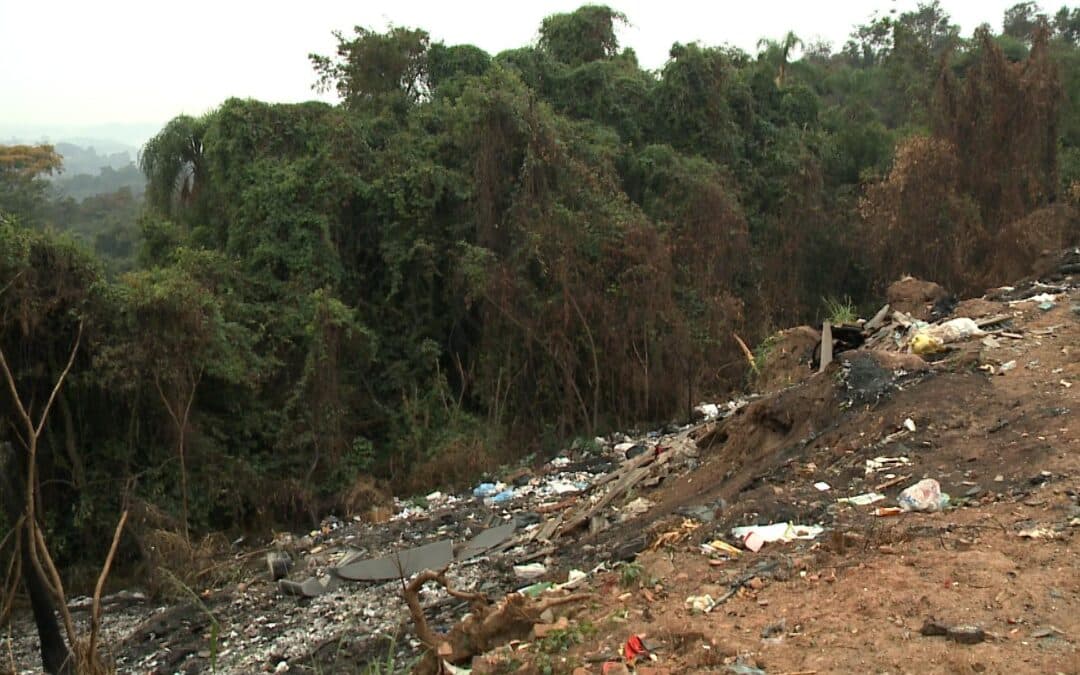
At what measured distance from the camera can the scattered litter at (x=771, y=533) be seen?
451 centimetres

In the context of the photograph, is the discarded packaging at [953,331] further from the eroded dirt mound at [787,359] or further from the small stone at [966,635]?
the small stone at [966,635]

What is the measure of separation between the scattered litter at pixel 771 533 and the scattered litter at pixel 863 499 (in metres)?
0.36

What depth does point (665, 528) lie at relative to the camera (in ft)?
17.1

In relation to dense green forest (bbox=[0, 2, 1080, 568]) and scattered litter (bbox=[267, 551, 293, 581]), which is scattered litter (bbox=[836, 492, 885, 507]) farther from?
dense green forest (bbox=[0, 2, 1080, 568])

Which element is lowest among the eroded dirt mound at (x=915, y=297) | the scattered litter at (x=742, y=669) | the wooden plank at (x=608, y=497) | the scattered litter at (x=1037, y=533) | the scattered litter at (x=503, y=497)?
the scattered litter at (x=503, y=497)

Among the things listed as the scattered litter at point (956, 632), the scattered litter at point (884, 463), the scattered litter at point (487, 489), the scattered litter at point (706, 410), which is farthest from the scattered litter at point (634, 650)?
the scattered litter at point (706, 410)

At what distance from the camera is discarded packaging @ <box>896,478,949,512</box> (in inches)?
183

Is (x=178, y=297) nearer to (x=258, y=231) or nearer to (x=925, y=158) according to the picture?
(x=258, y=231)

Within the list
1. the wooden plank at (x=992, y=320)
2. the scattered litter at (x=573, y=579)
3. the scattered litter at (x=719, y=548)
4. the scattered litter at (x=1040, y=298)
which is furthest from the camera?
the scattered litter at (x=1040, y=298)

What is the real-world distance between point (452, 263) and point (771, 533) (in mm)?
7827

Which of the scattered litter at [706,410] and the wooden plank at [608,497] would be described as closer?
the wooden plank at [608,497]

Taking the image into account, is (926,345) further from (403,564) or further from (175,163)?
(175,163)

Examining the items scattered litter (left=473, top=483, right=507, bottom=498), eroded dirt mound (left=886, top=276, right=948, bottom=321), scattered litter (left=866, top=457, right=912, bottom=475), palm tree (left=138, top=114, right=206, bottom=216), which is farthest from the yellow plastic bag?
palm tree (left=138, top=114, right=206, bottom=216)

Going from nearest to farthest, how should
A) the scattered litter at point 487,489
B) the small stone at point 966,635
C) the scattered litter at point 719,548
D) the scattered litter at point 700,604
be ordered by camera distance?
1. the small stone at point 966,635
2. the scattered litter at point 700,604
3. the scattered litter at point 719,548
4. the scattered litter at point 487,489
